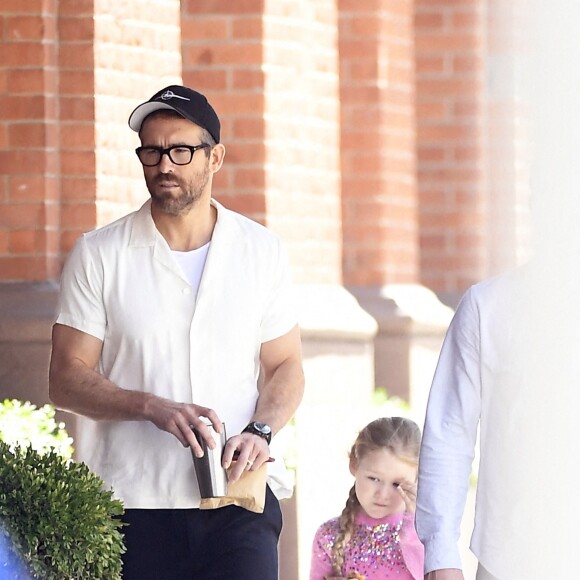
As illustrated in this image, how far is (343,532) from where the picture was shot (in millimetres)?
4395

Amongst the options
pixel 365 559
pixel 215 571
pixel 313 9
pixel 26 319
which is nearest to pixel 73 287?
pixel 215 571

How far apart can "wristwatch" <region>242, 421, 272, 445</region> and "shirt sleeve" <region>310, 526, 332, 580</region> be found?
1.10m

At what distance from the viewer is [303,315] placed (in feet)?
20.4

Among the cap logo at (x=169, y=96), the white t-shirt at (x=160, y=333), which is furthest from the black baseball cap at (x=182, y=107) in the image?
the white t-shirt at (x=160, y=333)

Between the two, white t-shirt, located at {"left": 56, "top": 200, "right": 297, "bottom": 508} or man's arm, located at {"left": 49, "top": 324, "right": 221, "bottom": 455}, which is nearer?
man's arm, located at {"left": 49, "top": 324, "right": 221, "bottom": 455}

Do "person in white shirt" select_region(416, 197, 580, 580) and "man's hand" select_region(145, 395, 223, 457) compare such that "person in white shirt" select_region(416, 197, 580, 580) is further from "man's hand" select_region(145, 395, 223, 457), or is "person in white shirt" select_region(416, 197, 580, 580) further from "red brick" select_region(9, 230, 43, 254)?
"red brick" select_region(9, 230, 43, 254)

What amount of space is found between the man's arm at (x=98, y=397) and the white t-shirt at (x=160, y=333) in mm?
46

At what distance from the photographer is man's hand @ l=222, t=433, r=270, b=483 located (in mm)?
3287

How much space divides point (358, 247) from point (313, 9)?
1.21 meters

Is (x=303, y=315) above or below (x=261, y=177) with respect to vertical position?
below

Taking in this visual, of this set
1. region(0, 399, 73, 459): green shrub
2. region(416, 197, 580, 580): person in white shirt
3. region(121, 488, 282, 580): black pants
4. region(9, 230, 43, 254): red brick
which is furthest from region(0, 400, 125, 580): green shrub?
region(9, 230, 43, 254): red brick

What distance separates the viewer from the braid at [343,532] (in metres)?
4.35

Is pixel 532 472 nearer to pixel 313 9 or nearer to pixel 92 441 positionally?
pixel 92 441

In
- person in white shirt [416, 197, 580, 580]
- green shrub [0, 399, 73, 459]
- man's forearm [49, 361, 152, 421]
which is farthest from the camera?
green shrub [0, 399, 73, 459]
